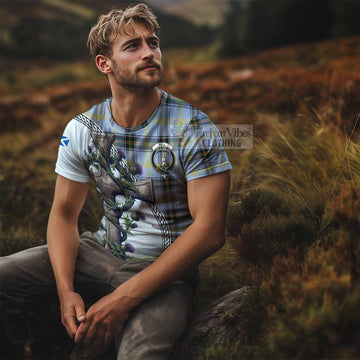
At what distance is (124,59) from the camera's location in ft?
6.10

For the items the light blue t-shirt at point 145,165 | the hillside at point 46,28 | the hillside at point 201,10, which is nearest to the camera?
the light blue t-shirt at point 145,165

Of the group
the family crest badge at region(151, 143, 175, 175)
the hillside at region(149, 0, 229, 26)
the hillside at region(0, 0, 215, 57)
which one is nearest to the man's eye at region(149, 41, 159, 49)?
the family crest badge at region(151, 143, 175, 175)

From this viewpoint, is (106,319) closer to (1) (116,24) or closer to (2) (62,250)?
(2) (62,250)

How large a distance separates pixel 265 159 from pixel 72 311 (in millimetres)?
1780

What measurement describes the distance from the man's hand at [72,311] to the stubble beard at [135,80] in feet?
3.35

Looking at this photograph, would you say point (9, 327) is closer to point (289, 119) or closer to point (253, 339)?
point (253, 339)

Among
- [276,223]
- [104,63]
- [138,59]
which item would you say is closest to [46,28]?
[104,63]

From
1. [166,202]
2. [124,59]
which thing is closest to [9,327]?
[166,202]

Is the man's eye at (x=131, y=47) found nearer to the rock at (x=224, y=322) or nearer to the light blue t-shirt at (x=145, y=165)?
the light blue t-shirt at (x=145, y=165)

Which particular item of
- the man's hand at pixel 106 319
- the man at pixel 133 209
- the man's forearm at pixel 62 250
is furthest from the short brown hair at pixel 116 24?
the man's hand at pixel 106 319

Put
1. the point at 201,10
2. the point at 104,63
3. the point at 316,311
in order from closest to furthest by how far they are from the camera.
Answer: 1. the point at 316,311
2. the point at 104,63
3. the point at 201,10

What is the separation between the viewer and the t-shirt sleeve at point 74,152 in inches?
76.2

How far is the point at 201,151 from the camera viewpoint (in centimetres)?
170

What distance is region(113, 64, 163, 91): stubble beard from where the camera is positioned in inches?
71.4
